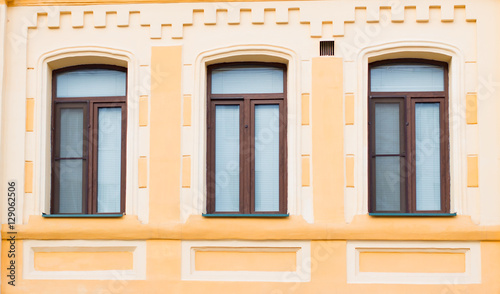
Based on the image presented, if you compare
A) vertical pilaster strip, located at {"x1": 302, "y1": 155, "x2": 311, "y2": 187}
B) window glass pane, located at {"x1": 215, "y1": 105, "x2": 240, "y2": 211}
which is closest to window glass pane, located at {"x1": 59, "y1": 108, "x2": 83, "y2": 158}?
window glass pane, located at {"x1": 215, "y1": 105, "x2": 240, "y2": 211}

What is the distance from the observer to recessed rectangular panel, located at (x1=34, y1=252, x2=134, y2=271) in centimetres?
925

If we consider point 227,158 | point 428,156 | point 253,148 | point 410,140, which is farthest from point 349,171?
point 227,158

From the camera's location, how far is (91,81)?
9.80 metres

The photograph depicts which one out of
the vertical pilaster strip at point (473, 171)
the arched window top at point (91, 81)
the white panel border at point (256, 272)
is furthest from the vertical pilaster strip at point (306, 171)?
the arched window top at point (91, 81)

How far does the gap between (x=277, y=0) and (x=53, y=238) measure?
4.45 meters

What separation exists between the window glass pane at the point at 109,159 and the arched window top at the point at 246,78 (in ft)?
4.82

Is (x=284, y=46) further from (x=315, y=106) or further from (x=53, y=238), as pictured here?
(x=53, y=238)

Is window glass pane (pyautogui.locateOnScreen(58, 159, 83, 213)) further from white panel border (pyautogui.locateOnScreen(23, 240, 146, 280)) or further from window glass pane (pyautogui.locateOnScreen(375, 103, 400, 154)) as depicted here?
window glass pane (pyautogui.locateOnScreen(375, 103, 400, 154))

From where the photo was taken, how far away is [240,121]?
376 inches

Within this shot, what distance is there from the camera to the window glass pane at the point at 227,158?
9.44 m

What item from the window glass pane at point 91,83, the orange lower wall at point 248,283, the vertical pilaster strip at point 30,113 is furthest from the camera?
the window glass pane at point 91,83

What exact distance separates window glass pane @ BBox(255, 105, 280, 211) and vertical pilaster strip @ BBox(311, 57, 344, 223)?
579 mm

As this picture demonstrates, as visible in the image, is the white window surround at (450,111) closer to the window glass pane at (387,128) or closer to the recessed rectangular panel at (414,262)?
the window glass pane at (387,128)

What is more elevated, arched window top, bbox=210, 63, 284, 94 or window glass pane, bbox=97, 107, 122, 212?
arched window top, bbox=210, 63, 284, 94
